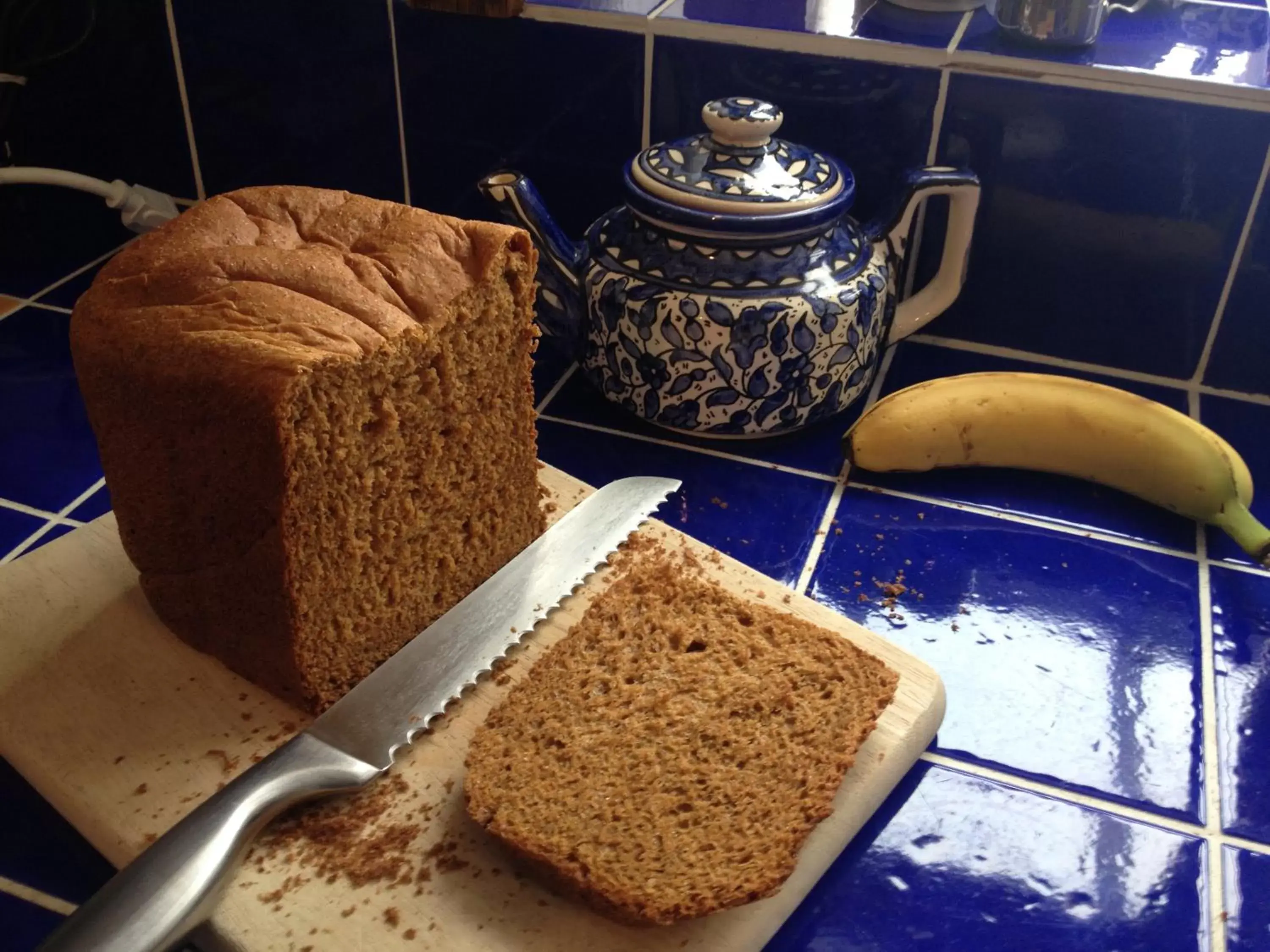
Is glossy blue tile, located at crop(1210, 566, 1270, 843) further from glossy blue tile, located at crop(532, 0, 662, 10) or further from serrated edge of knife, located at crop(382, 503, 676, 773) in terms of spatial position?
glossy blue tile, located at crop(532, 0, 662, 10)

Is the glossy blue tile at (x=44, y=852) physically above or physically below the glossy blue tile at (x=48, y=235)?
below

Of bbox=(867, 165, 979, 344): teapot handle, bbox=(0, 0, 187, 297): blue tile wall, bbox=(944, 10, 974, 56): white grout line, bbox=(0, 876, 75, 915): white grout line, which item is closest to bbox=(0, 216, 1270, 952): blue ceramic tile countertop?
bbox=(0, 876, 75, 915): white grout line

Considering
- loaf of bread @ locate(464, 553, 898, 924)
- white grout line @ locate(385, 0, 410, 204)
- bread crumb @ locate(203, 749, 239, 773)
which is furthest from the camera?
white grout line @ locate(385, 0, 410, 204)

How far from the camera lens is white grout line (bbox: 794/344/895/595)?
1299 mm

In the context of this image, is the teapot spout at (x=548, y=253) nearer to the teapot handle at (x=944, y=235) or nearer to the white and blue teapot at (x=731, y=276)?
the white and blue teapot at (x=731, y=276)

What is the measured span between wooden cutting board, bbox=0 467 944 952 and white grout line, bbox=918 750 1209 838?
0.10 feet

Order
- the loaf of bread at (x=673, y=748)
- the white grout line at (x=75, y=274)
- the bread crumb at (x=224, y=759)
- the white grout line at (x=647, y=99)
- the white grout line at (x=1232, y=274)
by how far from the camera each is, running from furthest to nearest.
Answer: the white grout line at (x=75, y=274) < the white grout line at (x=647, y=99) < the white grout line at (x=1232, y=274) < the bread crumb at (x=224, y=759) < the loaf of bread at (x=673, y=748)

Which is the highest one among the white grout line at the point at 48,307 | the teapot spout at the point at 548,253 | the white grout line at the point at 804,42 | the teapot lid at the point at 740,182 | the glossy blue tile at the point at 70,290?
the white grout line at the point at 804,42

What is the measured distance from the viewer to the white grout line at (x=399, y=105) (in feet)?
5.60

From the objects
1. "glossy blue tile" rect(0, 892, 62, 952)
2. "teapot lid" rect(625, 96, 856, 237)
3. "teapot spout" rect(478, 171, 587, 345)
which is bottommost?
"glossy blue tile" rect(0, 892, 62, 952)

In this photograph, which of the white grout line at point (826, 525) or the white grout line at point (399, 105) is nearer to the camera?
the white grout line at point (826, 525)

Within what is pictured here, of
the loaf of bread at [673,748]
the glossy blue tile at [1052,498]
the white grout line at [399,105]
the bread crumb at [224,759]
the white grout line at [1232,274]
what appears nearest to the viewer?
the loaf of bread at [673,748]

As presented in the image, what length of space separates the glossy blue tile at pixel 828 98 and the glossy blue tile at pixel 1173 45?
0.11 metres

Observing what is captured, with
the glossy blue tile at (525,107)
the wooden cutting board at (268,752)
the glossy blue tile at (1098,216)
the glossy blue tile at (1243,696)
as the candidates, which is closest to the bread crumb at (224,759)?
the wooden cutting board at (268,752)
